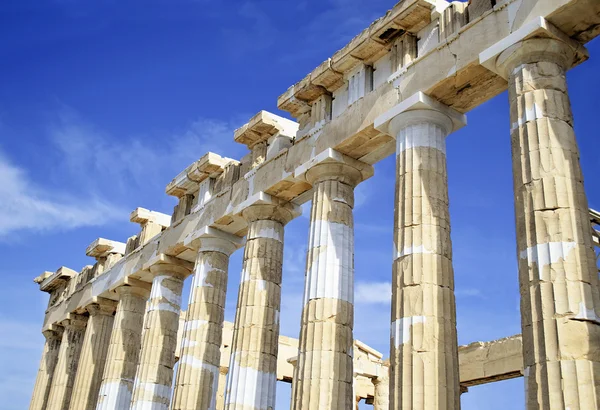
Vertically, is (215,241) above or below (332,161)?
below

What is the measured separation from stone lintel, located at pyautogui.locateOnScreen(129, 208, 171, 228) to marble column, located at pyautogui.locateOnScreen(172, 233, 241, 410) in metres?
5.16

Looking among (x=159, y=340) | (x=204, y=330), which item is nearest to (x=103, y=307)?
(x=159, y=340)

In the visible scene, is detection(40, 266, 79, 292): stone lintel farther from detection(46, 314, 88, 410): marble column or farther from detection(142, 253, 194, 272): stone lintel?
detection(142, 253, 194, 272): stone lintel

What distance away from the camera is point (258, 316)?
20.5m

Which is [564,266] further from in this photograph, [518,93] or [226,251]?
[226,251]

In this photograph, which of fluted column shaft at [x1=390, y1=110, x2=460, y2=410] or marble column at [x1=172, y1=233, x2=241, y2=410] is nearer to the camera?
fluted column shaft at [x1=390, y1=110, x2=460, y2=410]

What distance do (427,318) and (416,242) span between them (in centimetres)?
172

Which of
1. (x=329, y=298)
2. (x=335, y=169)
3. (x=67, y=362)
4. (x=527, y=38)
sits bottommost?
(x=329, y=298)

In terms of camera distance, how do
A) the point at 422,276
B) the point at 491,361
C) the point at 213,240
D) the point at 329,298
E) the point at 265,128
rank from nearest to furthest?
the point at 422,276
the point at 329,298
the point at 265,128
the point at 213,240
the point at 491,361

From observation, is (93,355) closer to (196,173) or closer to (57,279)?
(57,279)

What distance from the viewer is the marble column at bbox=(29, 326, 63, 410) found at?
1319 inches

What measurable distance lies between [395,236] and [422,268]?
121cm

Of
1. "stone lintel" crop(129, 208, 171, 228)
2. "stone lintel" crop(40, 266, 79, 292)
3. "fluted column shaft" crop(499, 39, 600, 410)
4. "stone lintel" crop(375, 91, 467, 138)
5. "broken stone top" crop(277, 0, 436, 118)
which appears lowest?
"fluted column shaft" crop(499, 39, 600, 410)

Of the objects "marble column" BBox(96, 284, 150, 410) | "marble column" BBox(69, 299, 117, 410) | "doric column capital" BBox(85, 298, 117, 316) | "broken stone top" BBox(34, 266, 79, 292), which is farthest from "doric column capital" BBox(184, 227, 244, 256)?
"broken stone top" BBox(34, 266, 79, 292)
